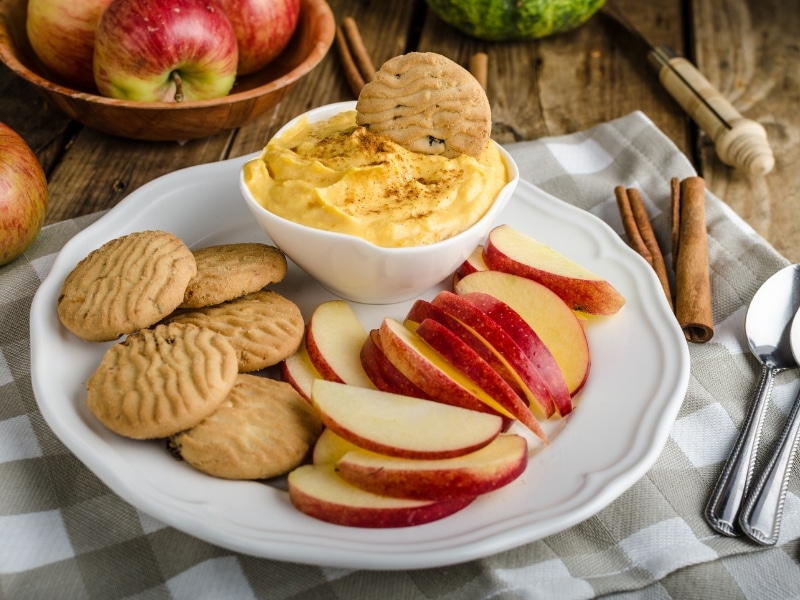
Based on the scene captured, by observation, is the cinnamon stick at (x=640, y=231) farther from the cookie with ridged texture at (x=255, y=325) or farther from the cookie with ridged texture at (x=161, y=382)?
the cookie with ridged texture at (x=161, y=382)

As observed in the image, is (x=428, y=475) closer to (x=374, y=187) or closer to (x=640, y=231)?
(x=374, y=187)

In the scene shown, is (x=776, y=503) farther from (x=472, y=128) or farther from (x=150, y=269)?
(x=150, y=269)

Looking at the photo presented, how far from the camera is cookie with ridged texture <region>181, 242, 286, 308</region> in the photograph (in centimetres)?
225

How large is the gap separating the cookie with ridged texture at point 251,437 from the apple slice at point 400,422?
0.28ft

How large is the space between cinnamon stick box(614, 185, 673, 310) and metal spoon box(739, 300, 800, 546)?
0.68 metres

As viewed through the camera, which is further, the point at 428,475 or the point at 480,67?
the point at 480,67

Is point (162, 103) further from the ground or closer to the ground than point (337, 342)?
further from the ground

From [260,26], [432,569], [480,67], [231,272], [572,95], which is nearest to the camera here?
[432,569]

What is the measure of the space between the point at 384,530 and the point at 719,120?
2.52 meters

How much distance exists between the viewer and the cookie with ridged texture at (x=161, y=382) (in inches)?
74.2

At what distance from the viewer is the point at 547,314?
237 cm

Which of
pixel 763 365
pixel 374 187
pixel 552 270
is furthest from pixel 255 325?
pixel 763 365

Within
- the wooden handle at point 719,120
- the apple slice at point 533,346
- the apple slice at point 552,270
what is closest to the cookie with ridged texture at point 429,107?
the apple slice at point 552,270

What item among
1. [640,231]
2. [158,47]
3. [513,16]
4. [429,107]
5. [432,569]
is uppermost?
[429,107]
